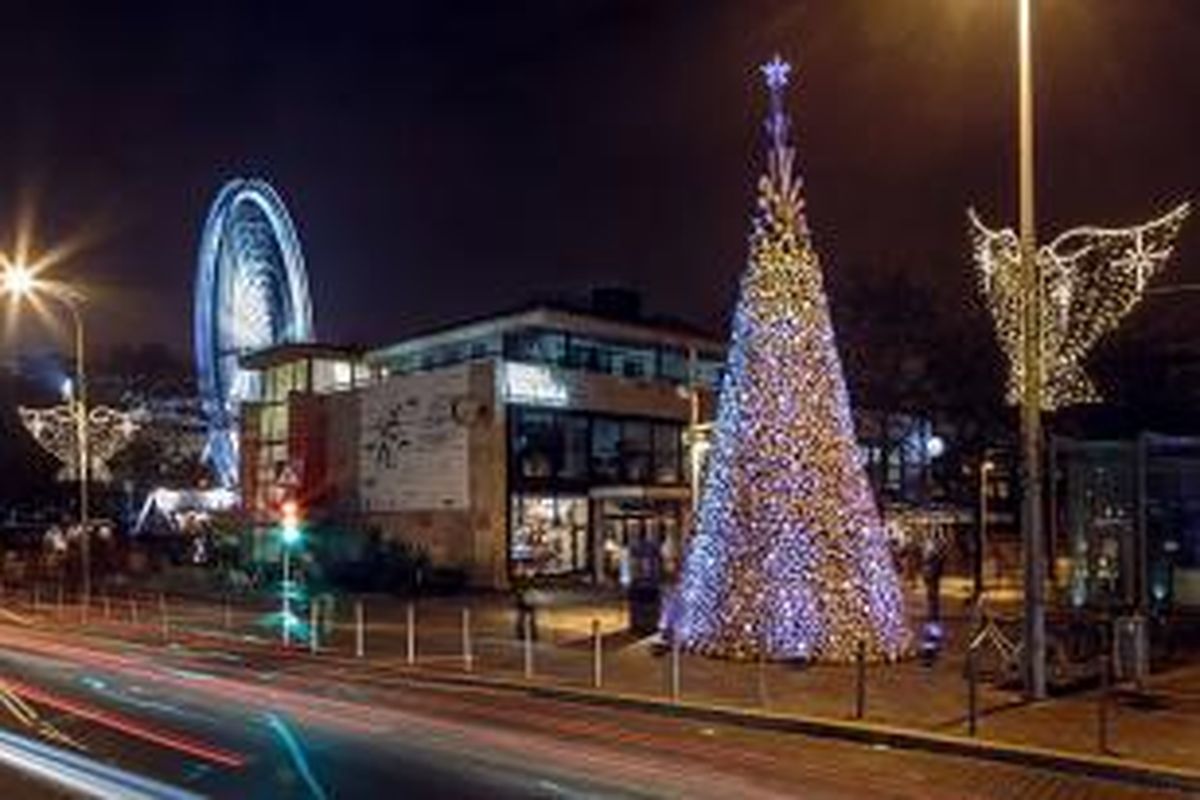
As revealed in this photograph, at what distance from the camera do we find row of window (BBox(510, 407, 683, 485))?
194 ft

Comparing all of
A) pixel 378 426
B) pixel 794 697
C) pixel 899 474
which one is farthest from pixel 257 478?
pixel 794 697

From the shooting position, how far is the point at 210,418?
78.8 m

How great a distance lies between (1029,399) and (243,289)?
5455 cm

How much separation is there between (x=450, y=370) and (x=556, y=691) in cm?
3557

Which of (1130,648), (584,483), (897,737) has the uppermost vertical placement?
(584,483)

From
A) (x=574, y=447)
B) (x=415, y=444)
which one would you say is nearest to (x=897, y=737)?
(x=415, y=444)

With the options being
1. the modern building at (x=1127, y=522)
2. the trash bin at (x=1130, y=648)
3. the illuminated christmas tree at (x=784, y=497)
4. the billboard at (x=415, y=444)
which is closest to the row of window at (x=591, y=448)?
the billboard at (x=415, y=444)

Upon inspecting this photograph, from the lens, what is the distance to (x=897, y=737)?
1847 centimetres

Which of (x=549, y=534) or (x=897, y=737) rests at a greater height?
(x=549, y=534)

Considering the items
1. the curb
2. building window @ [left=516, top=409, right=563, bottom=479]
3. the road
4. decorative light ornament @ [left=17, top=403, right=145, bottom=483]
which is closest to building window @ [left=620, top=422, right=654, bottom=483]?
building window @ [left=516, top=409, right=563, bottom=479]

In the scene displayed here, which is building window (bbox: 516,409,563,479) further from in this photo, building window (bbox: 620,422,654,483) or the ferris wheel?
the ferris wheel

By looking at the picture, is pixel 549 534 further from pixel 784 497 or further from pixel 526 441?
pixel 784 497

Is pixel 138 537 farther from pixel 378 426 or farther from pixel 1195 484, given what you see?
pixel 1195 484

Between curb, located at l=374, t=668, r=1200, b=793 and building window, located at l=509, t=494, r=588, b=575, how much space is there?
33390mm
